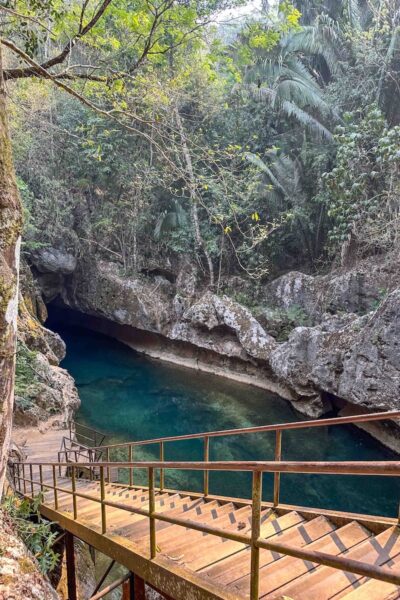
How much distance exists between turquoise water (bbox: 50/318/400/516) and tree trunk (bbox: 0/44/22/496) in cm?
759

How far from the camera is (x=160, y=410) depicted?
48.8 ft

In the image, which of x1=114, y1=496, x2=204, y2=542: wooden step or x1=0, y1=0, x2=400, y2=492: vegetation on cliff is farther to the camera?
x1=0, y1=0, x2=400, y2=492: vegetation on cliff

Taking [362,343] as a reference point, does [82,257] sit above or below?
above

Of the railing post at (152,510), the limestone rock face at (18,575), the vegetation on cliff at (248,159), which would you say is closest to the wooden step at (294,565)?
the railing post at (152,510)

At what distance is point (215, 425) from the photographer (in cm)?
1323

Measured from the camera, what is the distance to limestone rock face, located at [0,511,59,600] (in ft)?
9.41

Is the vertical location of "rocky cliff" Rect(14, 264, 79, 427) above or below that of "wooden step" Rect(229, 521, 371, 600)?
below

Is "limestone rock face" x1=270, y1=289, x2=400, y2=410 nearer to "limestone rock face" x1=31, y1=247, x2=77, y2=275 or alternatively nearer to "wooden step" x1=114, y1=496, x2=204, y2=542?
"wooden step" x1=114, y1=496, x2=204, y2=542

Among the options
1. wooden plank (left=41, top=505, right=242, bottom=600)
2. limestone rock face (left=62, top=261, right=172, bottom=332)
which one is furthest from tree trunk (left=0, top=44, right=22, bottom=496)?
limestone rock face (left=62, top=261, right=172, bottom=332)

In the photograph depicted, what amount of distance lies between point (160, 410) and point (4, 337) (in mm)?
12338

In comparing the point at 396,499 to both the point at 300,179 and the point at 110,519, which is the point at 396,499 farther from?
the point at 300,179

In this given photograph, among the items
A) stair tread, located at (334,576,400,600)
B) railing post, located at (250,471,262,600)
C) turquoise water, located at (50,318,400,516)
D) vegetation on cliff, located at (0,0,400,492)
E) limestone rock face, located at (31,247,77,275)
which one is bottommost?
turquoise water, located at (50,318,400,516)

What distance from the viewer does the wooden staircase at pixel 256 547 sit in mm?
1742

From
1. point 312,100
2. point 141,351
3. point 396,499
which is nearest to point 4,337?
point 396,499
